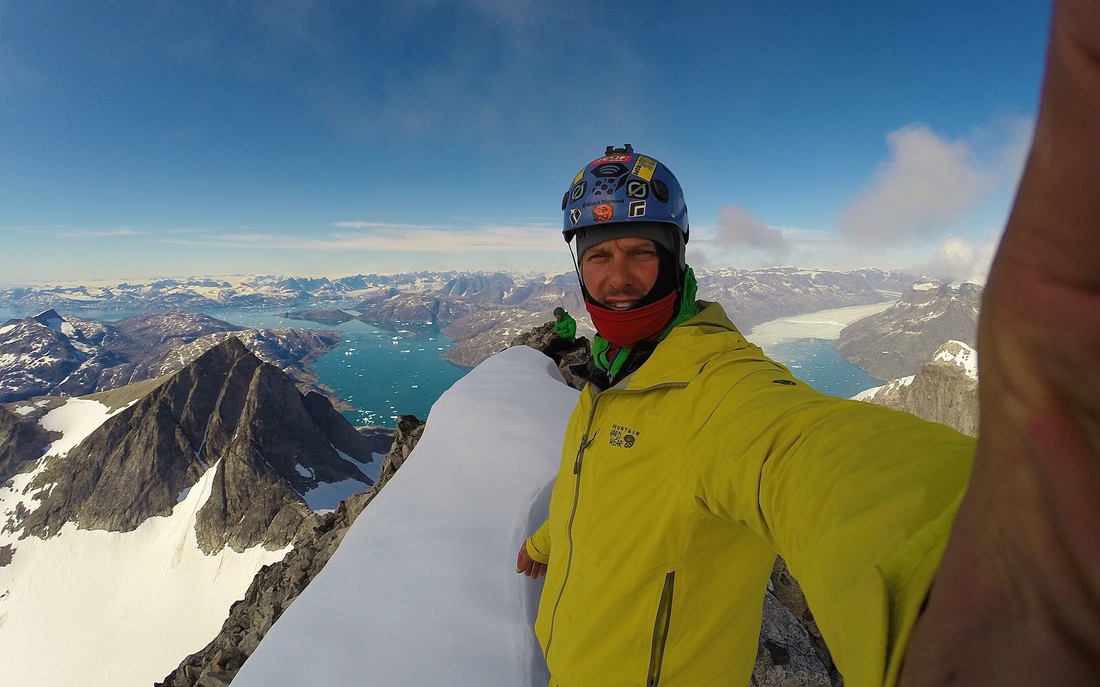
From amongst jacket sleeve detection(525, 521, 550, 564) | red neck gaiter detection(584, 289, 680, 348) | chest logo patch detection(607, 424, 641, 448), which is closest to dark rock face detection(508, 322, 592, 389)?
jacket sleeve detection(525, 521, 550, 564)

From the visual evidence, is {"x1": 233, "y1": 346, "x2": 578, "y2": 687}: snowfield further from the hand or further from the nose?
the nose

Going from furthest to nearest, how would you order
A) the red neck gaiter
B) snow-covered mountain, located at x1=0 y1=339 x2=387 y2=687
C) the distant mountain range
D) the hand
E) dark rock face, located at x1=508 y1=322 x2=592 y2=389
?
the distant mountain range
snow-covered mountain, located at x1=0 y1=339 x2=387 y2=687
dark rock face, located at x1=508 y1=322 x2=592 y2=389
the hand
the red neck gaiter

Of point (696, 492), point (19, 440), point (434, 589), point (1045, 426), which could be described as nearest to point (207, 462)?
point (19, 440)

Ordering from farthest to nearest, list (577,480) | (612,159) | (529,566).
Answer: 1. (612,159)
2. (529,566)
3. (577,480)

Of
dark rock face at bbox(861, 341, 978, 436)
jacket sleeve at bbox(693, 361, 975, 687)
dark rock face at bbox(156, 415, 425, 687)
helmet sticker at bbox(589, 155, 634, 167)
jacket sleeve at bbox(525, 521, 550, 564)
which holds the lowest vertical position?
dark rock face at bbox(861, 341, 978, 436)

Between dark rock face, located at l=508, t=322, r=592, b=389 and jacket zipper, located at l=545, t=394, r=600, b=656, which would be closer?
jacket zipper, located at l=545, t=394, r=600, b=656

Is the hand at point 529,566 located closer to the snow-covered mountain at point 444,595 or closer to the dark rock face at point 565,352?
the snow-covered mountain at point 444,595

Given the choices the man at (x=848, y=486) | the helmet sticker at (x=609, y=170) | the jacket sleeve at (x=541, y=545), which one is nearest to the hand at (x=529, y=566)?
the jacket sleeve at (x=541, y=545)

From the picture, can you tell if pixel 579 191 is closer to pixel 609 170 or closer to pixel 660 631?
pixel 609 170
